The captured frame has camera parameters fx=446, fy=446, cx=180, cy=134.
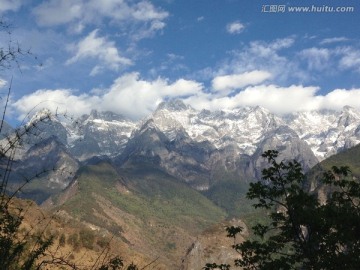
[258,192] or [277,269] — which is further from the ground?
[258,192]

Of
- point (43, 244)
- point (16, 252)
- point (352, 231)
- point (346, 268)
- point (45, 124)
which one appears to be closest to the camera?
point (16, 252)

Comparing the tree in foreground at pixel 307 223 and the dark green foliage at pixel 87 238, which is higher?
the dark green foliage at pixel 87 238

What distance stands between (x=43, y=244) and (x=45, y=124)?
2.88 m

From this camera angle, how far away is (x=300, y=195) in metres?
22.8

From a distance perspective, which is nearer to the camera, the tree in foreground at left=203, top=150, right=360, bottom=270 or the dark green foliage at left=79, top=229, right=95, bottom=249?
the tree in foreground at left=203, top=150, right=360, bottom=270

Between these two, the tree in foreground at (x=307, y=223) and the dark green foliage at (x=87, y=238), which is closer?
the tree in foreground at (x=307, y=223)

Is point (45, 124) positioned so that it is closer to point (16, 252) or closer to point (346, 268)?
point (16, 252)

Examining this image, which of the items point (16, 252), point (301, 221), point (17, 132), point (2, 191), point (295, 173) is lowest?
point (16, 252)

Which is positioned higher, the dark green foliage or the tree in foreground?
the dark green foliage

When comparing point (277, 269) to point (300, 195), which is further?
point (300, 195)

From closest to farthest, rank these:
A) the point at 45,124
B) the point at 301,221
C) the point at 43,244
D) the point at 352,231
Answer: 1. the point at 45,124
2. the point at 43,244
3. the point at 352,231
4. the point at 301,221

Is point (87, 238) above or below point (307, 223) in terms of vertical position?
above

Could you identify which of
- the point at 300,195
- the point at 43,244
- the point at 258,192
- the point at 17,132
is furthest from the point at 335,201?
the point at 17,132

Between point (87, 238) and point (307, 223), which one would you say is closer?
point (307, 223)
